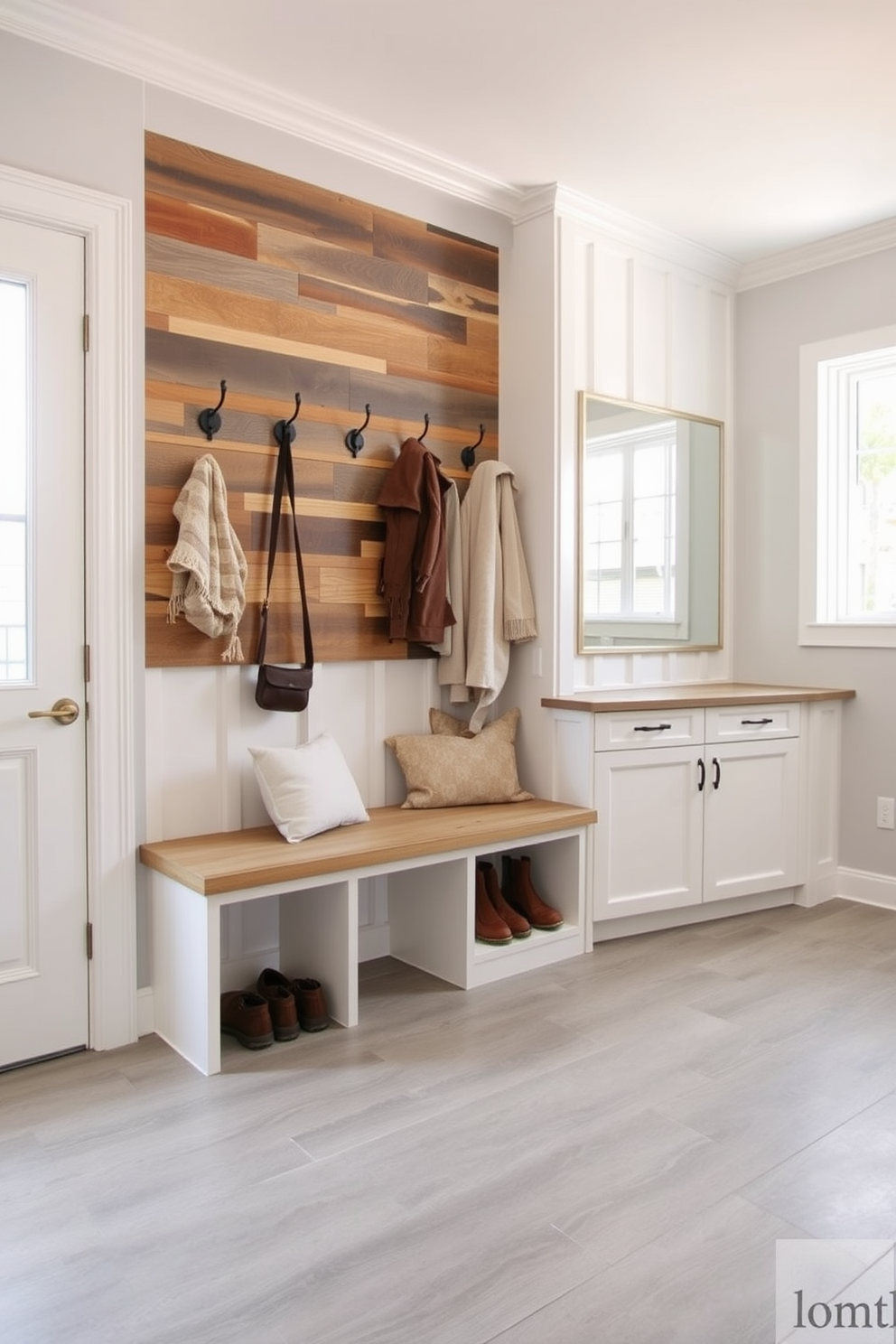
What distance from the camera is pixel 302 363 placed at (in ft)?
9.89

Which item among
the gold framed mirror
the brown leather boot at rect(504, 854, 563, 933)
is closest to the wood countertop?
the gold framed mirror

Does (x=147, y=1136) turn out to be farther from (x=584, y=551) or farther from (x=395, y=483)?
(x=584, y=551)

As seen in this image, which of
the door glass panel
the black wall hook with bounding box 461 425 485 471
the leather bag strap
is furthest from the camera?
the black wall hook with bounding box 461 425 485 471

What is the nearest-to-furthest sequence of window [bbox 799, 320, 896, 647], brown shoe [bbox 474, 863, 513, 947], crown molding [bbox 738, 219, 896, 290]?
1. brown shoe [bbox 474, 863, 513, 947]
2. crown molding [bbox 738, 219, 896, 290]
3. window [bbox 799, 320, 896, 647]

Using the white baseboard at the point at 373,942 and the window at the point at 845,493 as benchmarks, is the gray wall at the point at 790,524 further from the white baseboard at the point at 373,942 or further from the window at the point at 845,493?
the white baseboard at the point at 373,942

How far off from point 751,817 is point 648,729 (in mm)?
621

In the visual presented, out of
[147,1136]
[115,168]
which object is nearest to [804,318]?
[115,168]

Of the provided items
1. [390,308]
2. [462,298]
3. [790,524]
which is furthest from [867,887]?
[390,308]

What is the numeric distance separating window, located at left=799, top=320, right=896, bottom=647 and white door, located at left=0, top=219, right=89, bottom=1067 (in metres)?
2.86

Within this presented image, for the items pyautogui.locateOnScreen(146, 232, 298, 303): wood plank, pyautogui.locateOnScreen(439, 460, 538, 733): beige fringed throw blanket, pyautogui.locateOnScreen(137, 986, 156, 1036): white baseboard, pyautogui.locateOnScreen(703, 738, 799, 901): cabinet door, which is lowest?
pyautogui.locateOnScreen(137, 986, 156, 1036): white baseboard

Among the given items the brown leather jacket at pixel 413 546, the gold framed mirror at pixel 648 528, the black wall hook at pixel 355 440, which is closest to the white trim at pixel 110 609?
the black wall hook at pixel 355 440

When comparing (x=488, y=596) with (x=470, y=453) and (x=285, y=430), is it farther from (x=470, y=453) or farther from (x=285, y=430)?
(x=285, y=430)

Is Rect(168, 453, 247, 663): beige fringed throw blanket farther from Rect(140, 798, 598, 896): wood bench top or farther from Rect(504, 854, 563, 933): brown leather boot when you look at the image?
Rect(504, 854, 563, 933): brown leather boot

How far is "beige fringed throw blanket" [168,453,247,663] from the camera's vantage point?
261 centimetres
